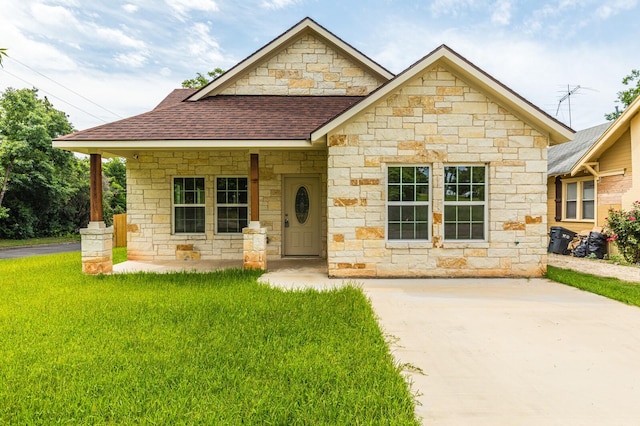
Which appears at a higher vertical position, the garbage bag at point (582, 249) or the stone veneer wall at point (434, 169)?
the stone veneer wall at point (434, 169)

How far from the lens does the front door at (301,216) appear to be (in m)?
10.4

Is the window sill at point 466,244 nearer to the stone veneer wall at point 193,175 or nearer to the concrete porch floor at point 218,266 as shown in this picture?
the concrete porch floor at point 218,266

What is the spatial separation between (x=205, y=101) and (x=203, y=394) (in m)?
9.10

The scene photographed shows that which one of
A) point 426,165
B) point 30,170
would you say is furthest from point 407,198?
point 30,170

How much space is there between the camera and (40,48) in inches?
822

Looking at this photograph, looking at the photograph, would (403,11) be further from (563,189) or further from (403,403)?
(403,403)

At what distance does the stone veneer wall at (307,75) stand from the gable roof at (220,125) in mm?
401

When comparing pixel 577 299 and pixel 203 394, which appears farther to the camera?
pixel 577 299

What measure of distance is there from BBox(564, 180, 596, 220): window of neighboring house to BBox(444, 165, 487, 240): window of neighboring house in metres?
7.93

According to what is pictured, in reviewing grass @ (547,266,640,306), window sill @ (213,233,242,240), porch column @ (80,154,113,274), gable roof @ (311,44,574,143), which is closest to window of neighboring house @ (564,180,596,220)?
grass @ (547,266,640,306)

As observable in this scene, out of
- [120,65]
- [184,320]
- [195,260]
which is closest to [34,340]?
[184,320]

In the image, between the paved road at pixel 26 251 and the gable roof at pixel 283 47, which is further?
the paved road at pixel 26 251

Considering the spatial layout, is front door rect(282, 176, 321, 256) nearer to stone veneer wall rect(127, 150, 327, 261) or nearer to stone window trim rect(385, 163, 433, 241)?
stone veneer wall rect(127, 150, 327, 261)

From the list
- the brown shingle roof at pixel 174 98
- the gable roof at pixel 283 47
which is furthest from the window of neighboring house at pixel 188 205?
the brown shingle roof at pixel 174 98
